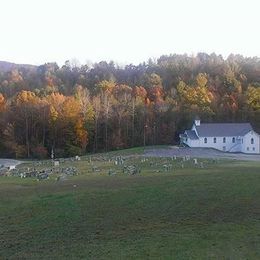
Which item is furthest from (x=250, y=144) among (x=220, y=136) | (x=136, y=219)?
(x=136, y=219)

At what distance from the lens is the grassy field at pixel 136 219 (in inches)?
822

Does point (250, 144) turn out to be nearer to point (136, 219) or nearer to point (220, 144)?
point (220, 144)

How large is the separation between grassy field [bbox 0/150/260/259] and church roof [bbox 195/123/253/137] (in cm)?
4905

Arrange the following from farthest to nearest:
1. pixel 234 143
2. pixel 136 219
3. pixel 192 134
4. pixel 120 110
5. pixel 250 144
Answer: pixel 120 110
pixel 192 134
pixel 234 143
pixel 250 144
pixel 136 219

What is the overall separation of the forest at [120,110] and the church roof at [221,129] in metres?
10.8

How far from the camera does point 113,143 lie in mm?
96188

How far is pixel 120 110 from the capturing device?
10069 centimetres

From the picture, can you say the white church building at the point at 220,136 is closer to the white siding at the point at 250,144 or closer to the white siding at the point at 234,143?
the white siding at the point at 234,143

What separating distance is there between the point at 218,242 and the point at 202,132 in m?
68.0

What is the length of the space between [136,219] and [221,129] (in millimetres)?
65332

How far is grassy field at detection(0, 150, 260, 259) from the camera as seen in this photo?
20.9 m

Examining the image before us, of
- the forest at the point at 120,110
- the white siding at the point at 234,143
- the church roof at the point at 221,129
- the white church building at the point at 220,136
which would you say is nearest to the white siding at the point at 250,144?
the white siding at the point at 234,143

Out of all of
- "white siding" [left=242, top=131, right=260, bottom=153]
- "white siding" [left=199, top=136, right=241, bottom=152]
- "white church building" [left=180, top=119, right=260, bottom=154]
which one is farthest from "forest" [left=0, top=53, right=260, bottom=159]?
"white siding" [left=242, top=131, right=260, bottom=153]

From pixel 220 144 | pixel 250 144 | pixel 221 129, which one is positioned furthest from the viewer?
pixel 221 129
